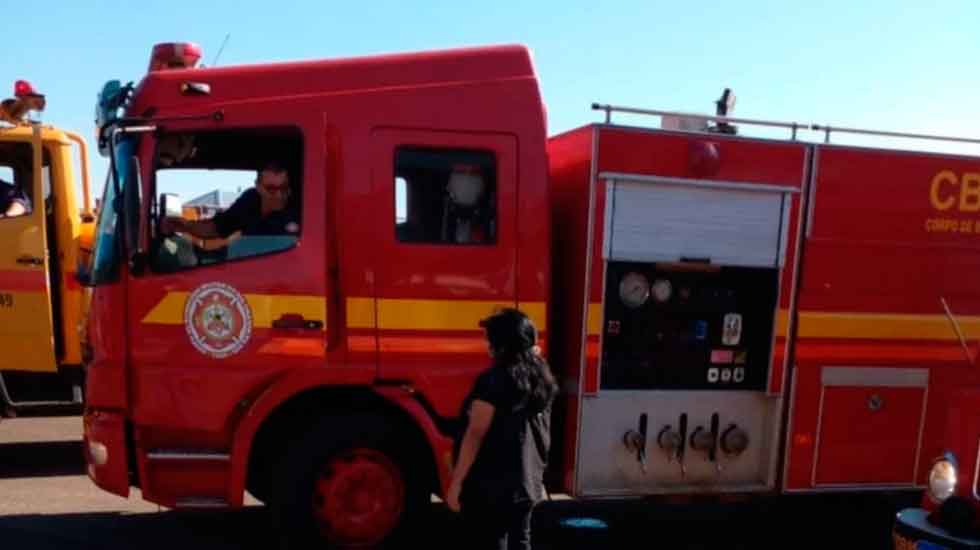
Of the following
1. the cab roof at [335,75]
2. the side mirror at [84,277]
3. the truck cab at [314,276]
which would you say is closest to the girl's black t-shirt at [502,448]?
the truck cab at [314,276]

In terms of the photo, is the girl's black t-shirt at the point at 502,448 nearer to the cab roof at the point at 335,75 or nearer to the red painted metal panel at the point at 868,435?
the cab roof at the point at 335,75

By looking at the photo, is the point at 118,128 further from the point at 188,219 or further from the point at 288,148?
the point at 288,148

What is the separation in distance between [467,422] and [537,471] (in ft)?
1.35

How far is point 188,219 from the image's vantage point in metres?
4.61

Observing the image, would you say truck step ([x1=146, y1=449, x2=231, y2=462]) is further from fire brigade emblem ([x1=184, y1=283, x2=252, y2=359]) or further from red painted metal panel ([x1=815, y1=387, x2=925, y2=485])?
red painted metal panel ([x1=815, y1=387, x2=925, y2=485])

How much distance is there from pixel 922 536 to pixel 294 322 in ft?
10.4

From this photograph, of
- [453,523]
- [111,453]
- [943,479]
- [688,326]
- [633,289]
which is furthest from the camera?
[453,523]

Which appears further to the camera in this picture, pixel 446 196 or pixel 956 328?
pixel 956 328

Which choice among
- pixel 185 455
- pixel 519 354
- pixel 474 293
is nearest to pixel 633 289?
pixel 474 293

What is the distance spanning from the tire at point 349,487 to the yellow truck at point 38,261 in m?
3.02

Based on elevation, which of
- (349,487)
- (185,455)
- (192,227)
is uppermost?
(192,227)

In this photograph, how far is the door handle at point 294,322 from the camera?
4.48 metres

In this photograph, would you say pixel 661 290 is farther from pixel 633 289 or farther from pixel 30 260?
pixel 30 260

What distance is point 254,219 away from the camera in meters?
4.61
